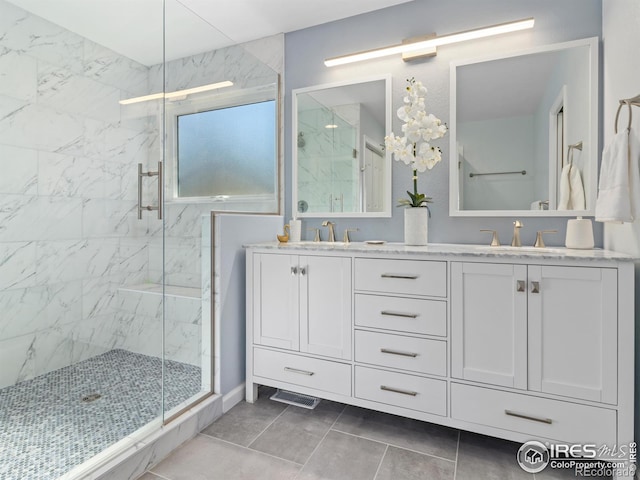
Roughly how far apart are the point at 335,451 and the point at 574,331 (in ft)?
→ 3.74

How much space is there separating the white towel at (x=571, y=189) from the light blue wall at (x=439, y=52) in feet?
0.31

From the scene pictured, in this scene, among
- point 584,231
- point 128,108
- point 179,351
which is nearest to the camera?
point 584,231

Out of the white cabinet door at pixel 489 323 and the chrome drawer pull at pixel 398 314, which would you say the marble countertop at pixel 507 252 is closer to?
the white cabinet door at pixel 489 323

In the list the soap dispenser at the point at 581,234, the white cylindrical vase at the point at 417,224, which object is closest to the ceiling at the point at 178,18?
the white cylindrical vase at the point at 417,224

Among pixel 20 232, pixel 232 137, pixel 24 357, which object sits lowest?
pixel 24 357

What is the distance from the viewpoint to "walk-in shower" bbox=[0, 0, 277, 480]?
1844 mm

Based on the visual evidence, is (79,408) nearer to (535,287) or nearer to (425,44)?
(535,287)

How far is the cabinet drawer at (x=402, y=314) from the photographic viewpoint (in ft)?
5.34

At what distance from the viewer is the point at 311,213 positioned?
2.52 meters

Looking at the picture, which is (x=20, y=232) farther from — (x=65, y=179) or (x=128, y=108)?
(x=128, y=108)

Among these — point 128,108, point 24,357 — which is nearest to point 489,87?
point 128,108

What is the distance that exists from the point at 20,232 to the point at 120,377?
985mm

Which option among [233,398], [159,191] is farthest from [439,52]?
[233,398]

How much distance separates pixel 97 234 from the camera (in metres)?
2.26
